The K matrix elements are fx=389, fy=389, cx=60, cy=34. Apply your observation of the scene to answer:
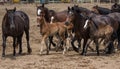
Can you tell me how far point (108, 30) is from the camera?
1430 centimetres

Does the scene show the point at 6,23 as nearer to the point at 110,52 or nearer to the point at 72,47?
the point at 72,47

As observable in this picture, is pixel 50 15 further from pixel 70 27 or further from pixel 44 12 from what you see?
pixel 70 27

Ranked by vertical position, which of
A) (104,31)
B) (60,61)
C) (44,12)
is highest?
(44,12)

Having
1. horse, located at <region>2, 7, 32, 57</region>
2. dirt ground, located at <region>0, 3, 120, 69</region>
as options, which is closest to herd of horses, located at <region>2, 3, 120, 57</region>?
horse, located at <region>2, 7, 32, 57</region>

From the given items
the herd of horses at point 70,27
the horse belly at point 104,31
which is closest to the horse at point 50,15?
the herd of horses at point 70,27

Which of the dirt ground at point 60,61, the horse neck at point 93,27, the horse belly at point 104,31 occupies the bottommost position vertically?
the dirt ground at point 60,61

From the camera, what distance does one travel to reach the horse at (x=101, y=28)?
14086mm

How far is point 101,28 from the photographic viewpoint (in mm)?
14336

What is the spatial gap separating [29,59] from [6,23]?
1495 millimetres

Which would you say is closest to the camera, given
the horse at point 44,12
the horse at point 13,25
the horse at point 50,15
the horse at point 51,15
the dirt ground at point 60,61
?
the dirt ground at point 60,61

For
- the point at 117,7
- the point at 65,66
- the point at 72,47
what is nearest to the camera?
the point at 65,66

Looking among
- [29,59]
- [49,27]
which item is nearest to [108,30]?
[49,27]

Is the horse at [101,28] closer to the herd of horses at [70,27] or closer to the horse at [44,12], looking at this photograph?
the herd of horses at [70,27]

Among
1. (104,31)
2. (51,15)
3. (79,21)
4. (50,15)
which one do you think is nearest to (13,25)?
(79,21)
